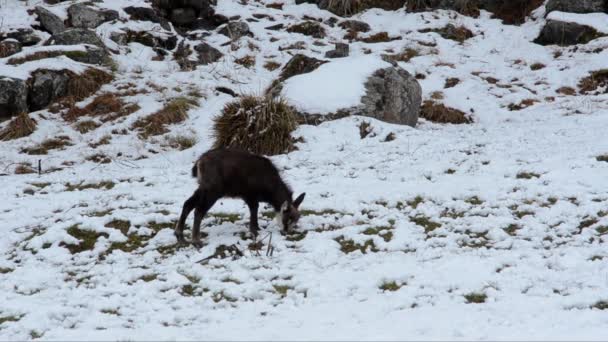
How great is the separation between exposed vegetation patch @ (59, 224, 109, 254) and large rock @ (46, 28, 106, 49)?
494 inches

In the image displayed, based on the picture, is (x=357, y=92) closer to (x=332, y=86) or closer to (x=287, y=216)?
(x=332, y=86)

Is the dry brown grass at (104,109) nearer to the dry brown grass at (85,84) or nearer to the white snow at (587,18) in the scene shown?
the dry brown grass at (85,84)

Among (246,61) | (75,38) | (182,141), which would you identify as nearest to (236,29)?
(246,61)

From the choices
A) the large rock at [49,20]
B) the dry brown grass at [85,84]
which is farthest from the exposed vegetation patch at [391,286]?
the large rock at [49,20]

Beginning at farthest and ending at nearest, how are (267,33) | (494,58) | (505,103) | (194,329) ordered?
(267,33) → (494,58) → (505,103) → (194,329)

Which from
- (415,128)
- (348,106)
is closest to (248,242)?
(348,106)

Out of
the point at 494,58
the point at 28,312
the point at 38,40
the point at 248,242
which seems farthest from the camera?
the point at 494,58

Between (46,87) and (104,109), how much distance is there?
1925mm

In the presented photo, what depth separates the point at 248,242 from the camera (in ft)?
28.0

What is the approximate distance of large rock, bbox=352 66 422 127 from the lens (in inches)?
620

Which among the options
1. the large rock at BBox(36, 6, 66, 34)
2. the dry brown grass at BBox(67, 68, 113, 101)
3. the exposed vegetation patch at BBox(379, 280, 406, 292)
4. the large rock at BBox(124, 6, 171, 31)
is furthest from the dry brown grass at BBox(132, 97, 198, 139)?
the exposed vegetation patch at BBox(379, 280, 406, 292)

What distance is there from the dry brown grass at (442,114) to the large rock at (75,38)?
11371 millimetres

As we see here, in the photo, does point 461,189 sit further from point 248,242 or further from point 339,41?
point 339,41

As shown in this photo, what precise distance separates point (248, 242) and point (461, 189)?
4.23m
